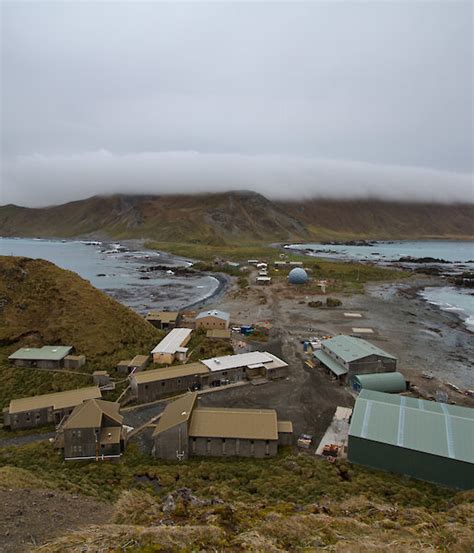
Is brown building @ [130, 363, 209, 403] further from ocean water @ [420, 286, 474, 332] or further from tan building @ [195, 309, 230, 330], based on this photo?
ocean water @ [420, 286, 474, 332]

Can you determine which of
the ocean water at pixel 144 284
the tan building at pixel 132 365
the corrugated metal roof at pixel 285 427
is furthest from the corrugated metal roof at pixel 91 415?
the ocean water at pixel 144 284

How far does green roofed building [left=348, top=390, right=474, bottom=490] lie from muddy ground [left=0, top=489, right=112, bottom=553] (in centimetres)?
1714

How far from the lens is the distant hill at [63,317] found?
152ft

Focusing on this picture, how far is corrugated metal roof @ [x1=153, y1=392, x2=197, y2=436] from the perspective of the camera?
27844mm

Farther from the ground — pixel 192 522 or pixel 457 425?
pixel 192 522

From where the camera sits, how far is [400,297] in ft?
304

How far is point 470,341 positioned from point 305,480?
4830 centimetres

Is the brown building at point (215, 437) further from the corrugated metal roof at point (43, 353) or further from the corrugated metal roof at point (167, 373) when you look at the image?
the corrugated metal roof at point (43, 353)

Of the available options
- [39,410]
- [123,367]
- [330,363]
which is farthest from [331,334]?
[39,410]

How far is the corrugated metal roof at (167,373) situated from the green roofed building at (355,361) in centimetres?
1421

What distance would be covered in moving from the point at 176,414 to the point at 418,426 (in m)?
17.6

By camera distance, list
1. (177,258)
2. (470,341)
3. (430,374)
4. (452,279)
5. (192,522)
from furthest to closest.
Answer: (177,258) < (452,279) < (470,341) < (430,374) < (192,522)

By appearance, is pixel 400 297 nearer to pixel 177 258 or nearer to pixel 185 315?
pixel 185 315

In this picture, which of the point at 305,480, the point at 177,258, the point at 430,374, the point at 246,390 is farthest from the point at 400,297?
the point at 177,258
